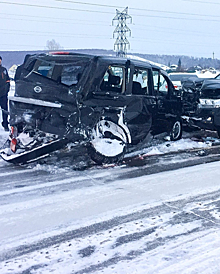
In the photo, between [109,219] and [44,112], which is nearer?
[109,219]

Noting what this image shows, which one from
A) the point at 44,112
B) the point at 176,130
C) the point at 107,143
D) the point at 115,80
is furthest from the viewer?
the point at 176,130

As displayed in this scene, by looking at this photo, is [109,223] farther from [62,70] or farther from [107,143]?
[62,70]

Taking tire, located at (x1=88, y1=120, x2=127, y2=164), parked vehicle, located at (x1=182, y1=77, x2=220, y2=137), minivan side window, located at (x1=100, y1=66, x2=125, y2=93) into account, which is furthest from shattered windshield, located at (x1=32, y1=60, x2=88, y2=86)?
parked vehicle, located at (x1=182, y1=77, x2=220, y2=137)

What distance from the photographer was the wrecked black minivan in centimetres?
563

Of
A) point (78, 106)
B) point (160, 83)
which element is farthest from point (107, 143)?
point (160, 83)

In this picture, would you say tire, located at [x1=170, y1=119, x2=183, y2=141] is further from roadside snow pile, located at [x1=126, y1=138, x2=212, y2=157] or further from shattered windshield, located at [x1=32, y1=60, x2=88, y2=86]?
shattered windshield, located at [x1=32, y1=60, x2=88, y2=86]

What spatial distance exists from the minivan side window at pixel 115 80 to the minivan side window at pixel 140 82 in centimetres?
27

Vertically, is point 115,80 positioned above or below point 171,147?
above

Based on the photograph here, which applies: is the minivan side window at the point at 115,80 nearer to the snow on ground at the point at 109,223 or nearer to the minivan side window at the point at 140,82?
the minivan side window at the point at 140,82

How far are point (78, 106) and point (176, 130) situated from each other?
3.41 meters

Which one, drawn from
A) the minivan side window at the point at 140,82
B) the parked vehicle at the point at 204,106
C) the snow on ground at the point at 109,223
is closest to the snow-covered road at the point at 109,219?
the snow on ground at the point at 109,223

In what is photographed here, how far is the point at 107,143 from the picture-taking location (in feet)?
20.0

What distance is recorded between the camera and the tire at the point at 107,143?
6.01 meters

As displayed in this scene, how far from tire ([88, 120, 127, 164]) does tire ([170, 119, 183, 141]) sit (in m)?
2.14
